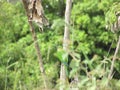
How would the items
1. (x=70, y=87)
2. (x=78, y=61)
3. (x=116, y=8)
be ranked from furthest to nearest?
(x=116, y=8) → (x=70, y=87) → (x=78, y=61)

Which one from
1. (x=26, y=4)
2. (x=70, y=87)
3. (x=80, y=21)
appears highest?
(x=26, y=4)

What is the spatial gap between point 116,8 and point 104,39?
12.9ft

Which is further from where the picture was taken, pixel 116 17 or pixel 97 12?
pixel 97 12

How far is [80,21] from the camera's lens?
579 centimetres

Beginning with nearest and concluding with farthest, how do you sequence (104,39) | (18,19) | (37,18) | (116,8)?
(37,18), (116,8), (104,39), (18,19)

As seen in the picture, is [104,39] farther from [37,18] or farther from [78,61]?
[78,61]

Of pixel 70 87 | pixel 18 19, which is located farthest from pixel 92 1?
pixel 70 87

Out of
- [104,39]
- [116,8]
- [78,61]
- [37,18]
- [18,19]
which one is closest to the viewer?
[78,61]

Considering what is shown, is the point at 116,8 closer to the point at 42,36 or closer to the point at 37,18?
the point at 37,18

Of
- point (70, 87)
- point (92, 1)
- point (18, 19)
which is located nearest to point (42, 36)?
point (18, 19)

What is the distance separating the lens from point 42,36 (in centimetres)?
579

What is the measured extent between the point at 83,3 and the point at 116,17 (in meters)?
4.14

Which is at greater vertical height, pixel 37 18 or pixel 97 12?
pixel 37 18

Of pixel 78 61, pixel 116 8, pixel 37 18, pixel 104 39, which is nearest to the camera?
pixel 78 61
